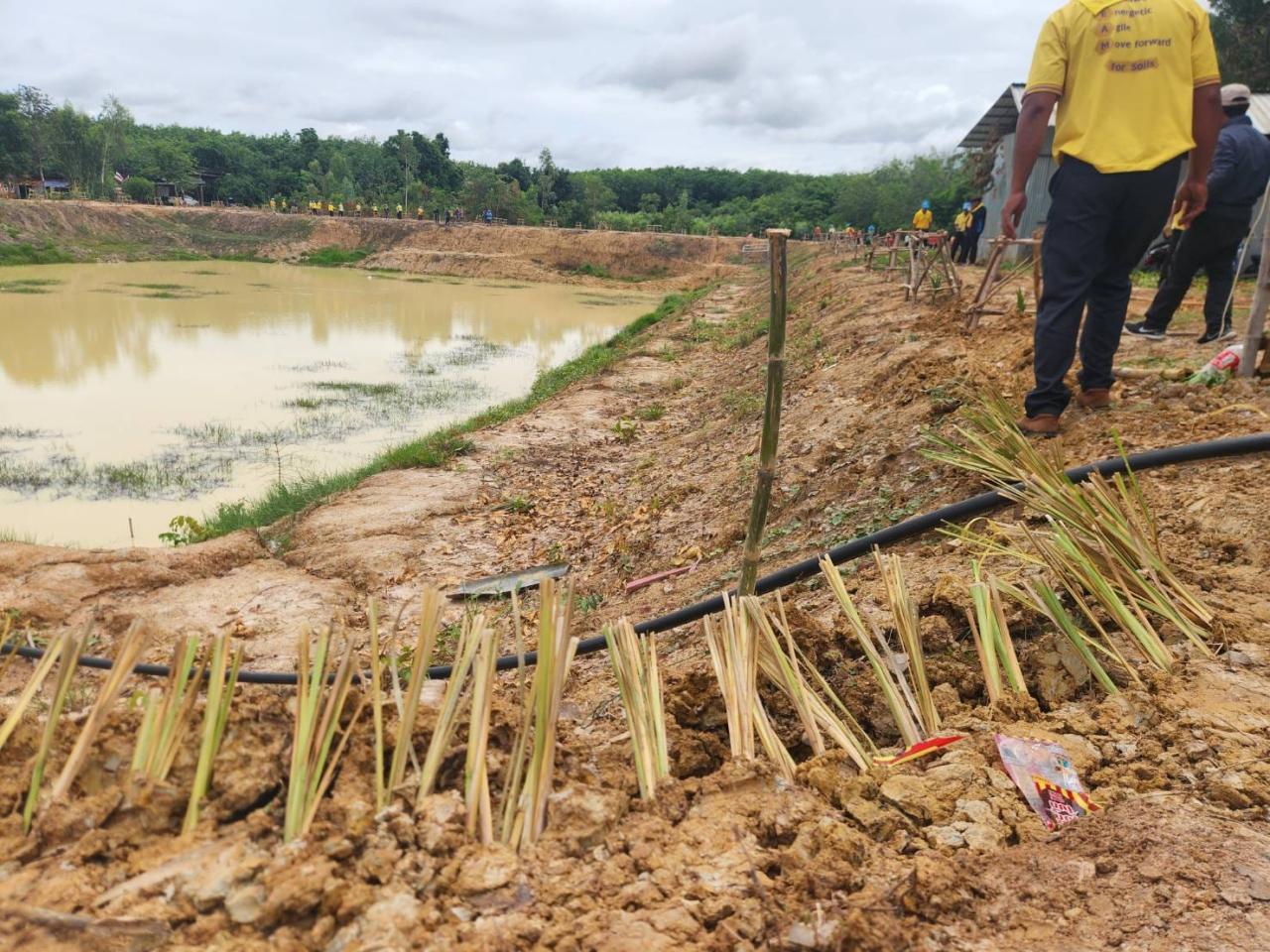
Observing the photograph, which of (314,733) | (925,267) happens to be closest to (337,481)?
(314,733)

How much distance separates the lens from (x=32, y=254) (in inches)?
1267

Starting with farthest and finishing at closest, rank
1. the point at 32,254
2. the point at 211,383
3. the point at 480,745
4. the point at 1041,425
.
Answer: the point at 32,254 < the point at 211,383 < the point at 1041,425 < the point at 480,745

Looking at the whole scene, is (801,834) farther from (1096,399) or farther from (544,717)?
(1096,399)

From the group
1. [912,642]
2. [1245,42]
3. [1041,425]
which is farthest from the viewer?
[1245,42]

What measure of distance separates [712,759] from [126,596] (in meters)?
4.41

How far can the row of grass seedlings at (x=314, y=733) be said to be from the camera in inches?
59.6

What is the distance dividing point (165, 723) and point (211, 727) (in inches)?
3.7

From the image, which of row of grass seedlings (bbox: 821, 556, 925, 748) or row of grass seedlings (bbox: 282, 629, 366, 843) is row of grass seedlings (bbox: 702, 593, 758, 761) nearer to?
row of grass seedlings (bbox: 821, 556, 925, 748)

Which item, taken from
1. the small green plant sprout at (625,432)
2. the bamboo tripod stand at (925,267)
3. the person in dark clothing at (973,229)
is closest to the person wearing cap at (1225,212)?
the bamboo tripod stand at (925,267)

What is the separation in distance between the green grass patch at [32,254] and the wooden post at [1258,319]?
3840 centimetres

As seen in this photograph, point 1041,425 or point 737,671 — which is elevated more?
point 1041,425

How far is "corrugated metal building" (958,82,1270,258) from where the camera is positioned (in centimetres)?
1433

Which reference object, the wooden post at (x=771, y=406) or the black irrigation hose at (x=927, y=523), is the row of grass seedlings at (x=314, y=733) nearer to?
the black irrigation hose at (x=927, y=523)

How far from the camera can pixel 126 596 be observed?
191 inches
